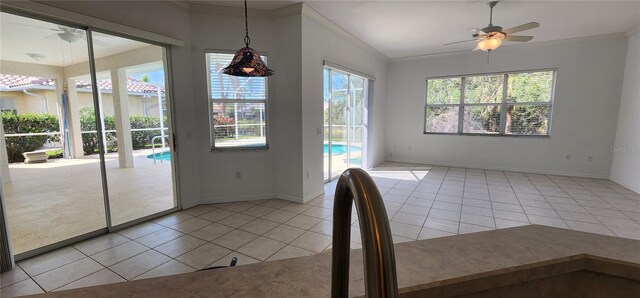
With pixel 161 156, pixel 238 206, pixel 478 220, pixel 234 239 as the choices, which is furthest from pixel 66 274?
pixel 161 156

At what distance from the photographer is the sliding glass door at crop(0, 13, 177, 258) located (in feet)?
9.46

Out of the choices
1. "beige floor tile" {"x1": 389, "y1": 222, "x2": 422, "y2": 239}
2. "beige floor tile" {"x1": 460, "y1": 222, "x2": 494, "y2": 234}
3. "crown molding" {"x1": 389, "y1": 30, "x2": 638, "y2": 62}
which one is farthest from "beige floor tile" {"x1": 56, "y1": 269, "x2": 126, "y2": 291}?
"crown molding" {"x1": 389, "y1": 30, "x2": 638, "y2": 62}

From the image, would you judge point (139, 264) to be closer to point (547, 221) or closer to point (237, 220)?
point (237, 220)

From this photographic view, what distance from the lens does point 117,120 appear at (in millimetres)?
5703

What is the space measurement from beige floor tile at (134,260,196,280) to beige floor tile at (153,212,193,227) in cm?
97

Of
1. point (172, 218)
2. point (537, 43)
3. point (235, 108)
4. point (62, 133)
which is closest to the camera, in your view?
point (172, 218)

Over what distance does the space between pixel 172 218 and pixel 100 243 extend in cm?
76

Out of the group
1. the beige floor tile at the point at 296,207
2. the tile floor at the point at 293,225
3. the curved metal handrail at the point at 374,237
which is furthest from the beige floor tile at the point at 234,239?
the curved metal handrail at the point at 374,237

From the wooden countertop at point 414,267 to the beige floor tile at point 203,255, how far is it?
73.4 inches

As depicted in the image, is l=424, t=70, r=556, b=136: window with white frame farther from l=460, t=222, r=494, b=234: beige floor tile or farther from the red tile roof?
the red tile roof

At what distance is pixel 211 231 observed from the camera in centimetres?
299

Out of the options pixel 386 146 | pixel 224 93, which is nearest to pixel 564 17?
pixel 386 146

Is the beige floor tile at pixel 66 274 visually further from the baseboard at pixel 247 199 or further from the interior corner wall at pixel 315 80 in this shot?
the interior corner wall at pixel 315 80

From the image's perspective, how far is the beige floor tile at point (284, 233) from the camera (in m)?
2.85
